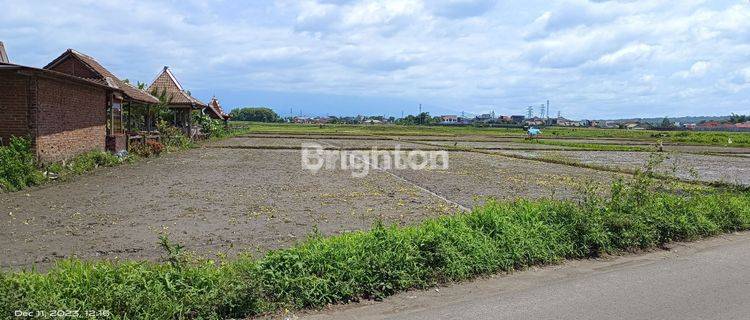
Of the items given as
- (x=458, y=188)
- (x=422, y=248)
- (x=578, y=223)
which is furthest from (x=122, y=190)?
(x=578, y=223)

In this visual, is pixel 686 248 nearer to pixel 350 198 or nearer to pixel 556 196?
pixel 556 196

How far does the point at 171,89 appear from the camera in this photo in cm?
3241

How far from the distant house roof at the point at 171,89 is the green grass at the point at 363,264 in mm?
26894

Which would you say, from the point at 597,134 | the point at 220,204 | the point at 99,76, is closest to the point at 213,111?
the point at 99,76

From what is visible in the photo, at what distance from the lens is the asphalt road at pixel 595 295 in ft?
14.2

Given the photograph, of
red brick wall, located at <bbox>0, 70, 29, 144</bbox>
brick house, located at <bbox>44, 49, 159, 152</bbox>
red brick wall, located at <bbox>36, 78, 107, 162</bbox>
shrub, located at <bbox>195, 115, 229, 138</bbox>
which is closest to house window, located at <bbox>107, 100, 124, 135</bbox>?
brick house, located at <bbox>44, 49, 159, 152</bbox>

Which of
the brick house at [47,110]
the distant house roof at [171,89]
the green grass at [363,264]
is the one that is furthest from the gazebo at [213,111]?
the green grass at [363,264]

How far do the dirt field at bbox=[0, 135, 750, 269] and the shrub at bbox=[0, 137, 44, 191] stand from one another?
0.35 meters

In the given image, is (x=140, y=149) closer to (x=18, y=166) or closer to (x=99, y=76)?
(x=99, y=76)

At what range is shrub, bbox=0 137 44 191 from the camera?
36.0 feet

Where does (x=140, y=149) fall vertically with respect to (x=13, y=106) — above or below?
below

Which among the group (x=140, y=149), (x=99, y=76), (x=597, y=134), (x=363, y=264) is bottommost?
(x=363, y=264)

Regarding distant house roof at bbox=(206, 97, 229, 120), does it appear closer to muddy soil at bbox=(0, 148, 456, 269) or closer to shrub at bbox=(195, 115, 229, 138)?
shrub at bbox=(195, 115, 229, 138)

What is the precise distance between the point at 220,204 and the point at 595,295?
272 inches
